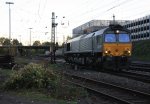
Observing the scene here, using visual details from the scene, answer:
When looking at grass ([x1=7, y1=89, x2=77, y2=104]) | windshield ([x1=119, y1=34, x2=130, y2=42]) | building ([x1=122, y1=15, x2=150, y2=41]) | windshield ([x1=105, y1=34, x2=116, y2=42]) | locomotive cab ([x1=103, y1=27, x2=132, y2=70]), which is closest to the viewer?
grass ([x1=7, y1=89, x2=77, y2=104])

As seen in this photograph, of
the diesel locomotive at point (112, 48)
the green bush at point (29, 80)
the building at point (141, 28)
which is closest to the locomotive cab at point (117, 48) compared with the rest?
the diesel locomotive at point (112, 48)

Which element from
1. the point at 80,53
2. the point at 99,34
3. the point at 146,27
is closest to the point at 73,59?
the point at 80,53

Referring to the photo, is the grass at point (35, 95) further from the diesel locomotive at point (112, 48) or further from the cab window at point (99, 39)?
the cab window at point (99, 39)

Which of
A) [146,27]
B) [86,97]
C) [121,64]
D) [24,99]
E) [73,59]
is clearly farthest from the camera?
[146,27]

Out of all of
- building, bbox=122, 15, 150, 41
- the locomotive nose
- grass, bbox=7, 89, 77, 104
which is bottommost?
grass, bbox=7, 89, 77, 104

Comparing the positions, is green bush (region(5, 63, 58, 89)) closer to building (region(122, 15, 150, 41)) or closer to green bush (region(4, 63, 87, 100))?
green bush (region(4, 63, 87, 100))

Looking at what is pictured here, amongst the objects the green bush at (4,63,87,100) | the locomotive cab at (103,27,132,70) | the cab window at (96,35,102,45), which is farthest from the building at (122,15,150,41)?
the green bush at (4,63,87,100)

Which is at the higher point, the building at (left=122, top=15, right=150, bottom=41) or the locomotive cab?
the building at (left=122, top=15, right=150, bottom=41)

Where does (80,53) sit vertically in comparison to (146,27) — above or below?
below

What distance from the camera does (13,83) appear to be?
58.0 feet

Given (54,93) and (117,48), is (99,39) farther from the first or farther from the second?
(54,93)

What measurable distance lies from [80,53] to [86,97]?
24.2 meters

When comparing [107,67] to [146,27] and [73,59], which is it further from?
[146,27]

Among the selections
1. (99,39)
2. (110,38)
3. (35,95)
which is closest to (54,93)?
(35,95)
